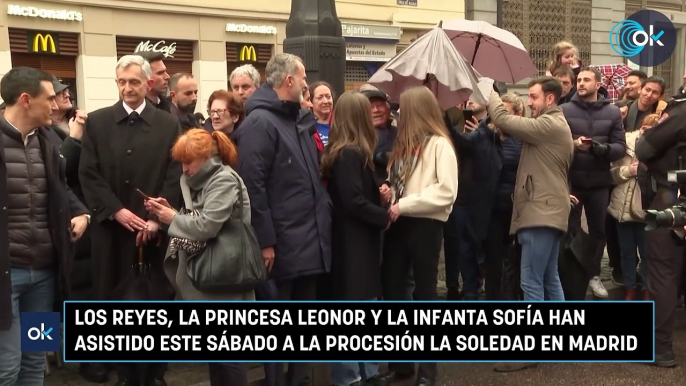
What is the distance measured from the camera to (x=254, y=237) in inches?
177

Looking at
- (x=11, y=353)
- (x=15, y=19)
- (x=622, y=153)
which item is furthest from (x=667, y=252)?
(x=15, y=19)

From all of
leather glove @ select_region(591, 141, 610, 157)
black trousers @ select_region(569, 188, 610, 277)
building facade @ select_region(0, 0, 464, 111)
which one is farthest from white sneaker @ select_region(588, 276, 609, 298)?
building facade @ select_region(0, 0, 464, 111)

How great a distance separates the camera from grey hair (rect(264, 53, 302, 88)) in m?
5.04

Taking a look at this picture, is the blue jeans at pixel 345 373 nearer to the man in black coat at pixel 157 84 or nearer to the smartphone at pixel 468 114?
the man in black coat at pixel 157 84

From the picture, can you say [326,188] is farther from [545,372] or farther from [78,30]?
[78,30]

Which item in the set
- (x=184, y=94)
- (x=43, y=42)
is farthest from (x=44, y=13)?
(x=184, y=94)

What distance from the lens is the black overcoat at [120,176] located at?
4.89 metres

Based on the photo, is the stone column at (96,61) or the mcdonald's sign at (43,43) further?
the stone column at (96,61)

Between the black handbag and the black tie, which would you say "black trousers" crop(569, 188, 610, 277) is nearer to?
the black handbag

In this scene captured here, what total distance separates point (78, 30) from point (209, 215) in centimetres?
1126

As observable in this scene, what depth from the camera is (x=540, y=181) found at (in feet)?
19.0

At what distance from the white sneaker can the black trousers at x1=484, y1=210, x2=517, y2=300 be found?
1058 mm

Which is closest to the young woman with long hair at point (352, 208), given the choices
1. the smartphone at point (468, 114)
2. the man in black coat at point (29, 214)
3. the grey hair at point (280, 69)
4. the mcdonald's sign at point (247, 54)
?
the grey hair at point (280, 69)

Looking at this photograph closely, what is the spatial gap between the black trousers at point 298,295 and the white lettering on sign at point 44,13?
10492mm
